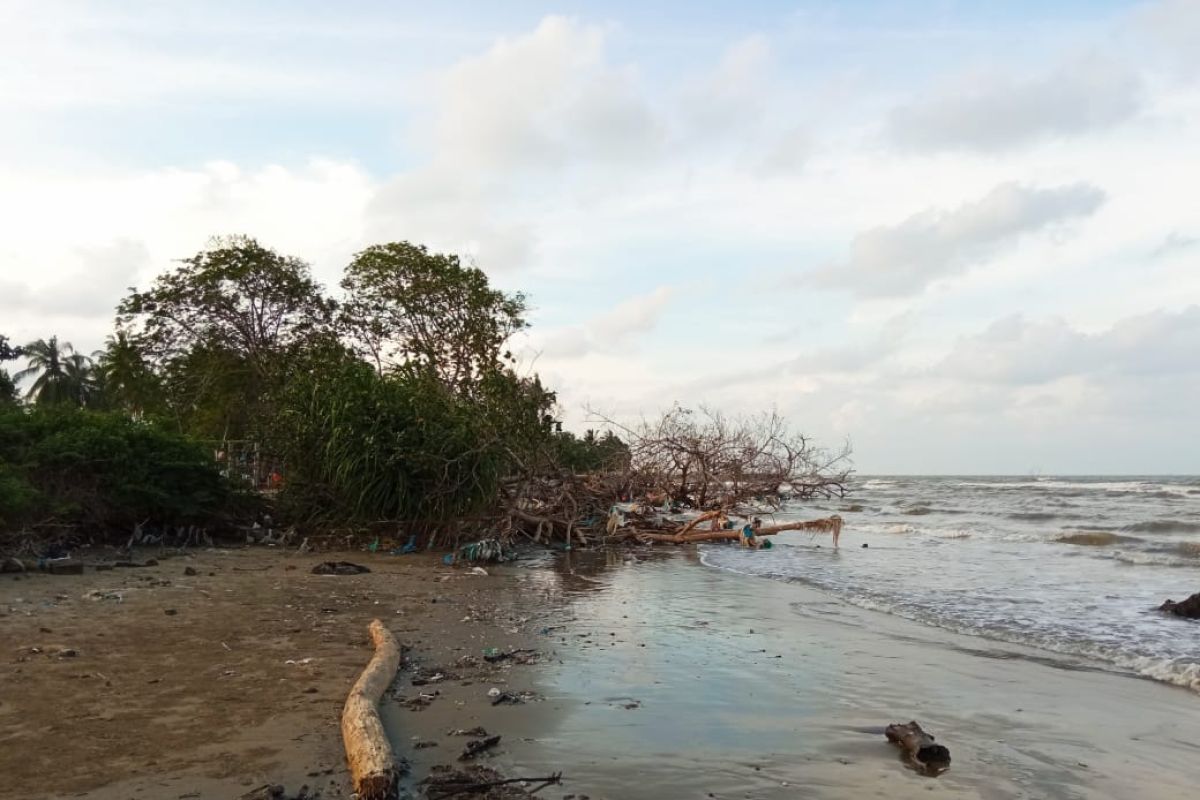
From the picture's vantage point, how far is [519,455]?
16.7 meters

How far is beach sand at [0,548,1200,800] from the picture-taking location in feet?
14.1

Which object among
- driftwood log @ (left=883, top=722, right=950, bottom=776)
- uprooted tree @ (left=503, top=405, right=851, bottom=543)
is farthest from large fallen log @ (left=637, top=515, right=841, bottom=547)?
driftwood log @ (left=883, top=722, right=950, bottom=776)

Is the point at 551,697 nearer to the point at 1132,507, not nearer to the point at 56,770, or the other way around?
the point at 56,770

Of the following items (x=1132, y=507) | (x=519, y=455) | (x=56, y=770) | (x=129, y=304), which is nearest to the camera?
(x=56, y=770)

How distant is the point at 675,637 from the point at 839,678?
185 centimetres

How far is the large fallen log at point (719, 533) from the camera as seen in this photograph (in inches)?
737

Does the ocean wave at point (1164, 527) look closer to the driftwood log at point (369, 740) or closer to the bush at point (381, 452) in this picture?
the bush at point (381, 452)

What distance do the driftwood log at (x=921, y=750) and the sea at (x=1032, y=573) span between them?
11.8 feet

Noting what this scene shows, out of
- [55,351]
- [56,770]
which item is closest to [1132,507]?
[56,770]

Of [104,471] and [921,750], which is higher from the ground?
[104,471]

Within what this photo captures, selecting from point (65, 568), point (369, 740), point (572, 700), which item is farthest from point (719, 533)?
point (369, 740)

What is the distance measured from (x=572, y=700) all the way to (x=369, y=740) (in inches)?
70.2

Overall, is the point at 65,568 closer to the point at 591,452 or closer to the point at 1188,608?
the point at 1188,608

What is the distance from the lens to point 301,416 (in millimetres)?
15602
